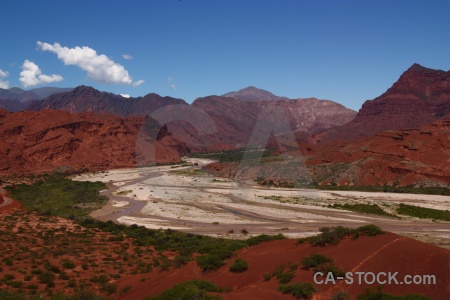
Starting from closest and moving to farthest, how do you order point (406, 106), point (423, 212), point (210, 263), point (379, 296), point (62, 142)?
1. point (379, 296)
2. point (210, 263)
3. point (423, 212)
4. point (62, 142)
5. point (406, 106)

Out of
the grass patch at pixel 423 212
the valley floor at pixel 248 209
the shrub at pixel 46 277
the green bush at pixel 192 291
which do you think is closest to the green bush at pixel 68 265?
the shrub at pixel 46 277

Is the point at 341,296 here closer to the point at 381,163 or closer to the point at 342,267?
the point at 342,267

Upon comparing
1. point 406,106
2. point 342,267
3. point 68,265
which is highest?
point 406,106

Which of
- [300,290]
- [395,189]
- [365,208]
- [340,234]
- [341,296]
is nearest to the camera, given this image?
[341,296]

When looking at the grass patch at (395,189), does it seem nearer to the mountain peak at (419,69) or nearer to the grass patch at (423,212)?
the grass patch at (423,212)

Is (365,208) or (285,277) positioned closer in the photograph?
(285,277)

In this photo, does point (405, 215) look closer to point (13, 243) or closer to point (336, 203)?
point (336, 203)

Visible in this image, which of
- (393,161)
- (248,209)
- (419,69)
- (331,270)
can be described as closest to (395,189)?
(393,161)

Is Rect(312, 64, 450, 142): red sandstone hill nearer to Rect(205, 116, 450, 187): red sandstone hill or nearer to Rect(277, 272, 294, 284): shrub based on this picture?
Rect(205, 116, 450, 187): red sandstone hill
